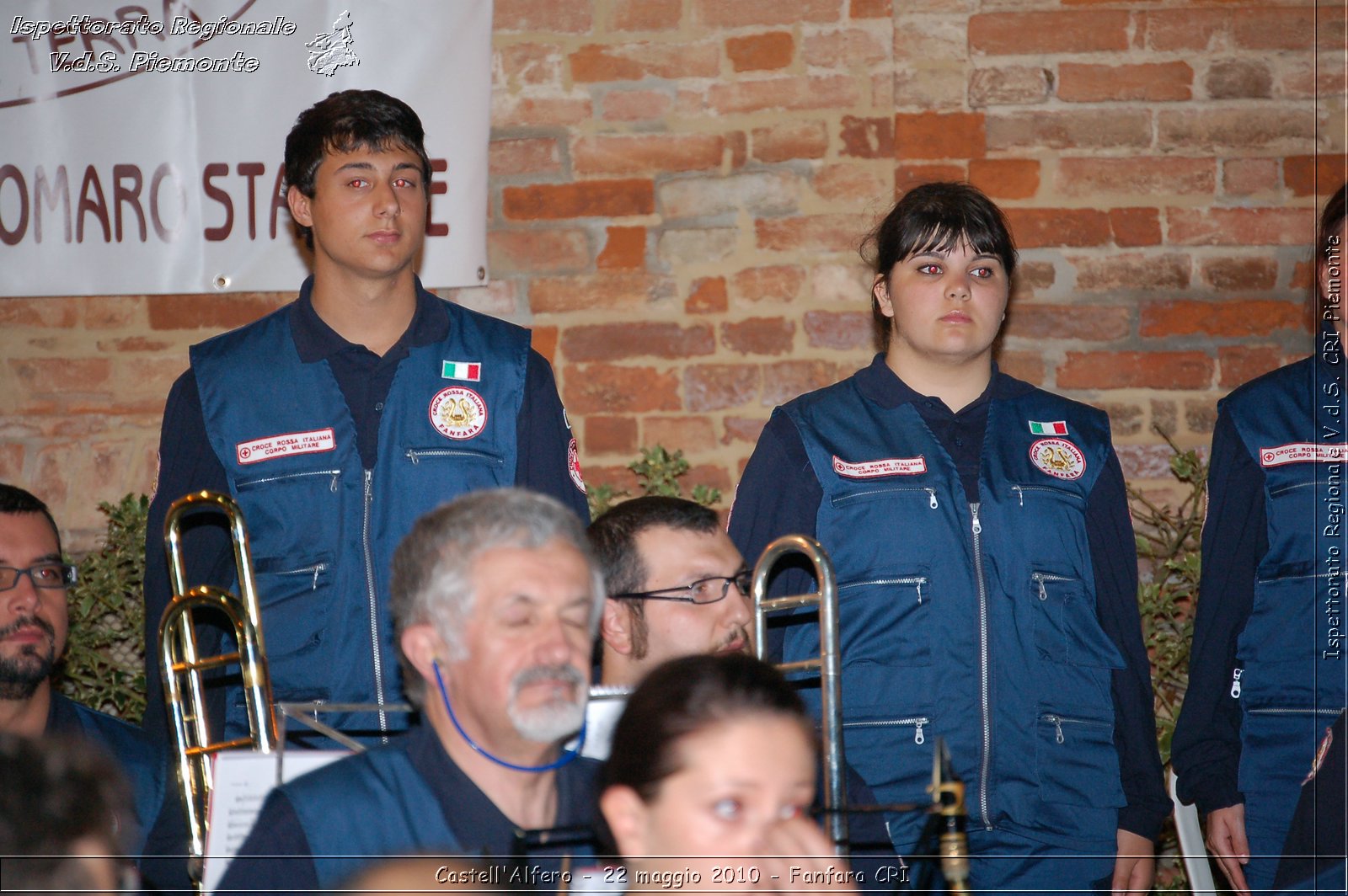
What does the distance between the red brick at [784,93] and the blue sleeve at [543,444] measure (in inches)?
49.4

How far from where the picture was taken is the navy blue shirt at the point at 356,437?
271 centimetres

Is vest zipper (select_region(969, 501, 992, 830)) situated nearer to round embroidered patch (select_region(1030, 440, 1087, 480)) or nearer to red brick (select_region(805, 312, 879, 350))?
round embroidered patch (select_region(1030, 440, 1087, 480))

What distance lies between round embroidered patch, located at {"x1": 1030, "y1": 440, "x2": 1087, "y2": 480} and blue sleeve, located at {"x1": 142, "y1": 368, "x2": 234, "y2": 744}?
156 centimetres

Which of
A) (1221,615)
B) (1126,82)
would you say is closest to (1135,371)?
(1126,82)

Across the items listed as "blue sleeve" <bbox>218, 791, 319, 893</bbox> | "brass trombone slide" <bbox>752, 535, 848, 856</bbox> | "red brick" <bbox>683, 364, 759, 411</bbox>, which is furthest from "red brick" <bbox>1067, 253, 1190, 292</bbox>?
"blue sleeve" <bbox>218, 791, 319, 893</bbox>

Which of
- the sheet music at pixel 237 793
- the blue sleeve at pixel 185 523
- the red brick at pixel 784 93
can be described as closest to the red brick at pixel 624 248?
the red brick at pixel 784 93

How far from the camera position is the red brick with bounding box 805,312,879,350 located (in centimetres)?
379

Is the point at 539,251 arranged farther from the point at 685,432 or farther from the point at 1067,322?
the point at 1067,322

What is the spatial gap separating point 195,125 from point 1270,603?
112 inches

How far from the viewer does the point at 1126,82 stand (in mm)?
3719

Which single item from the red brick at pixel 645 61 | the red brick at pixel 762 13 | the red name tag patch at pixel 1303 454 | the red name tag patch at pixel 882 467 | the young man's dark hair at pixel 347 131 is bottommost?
the red name tag patch at pixel 882 467

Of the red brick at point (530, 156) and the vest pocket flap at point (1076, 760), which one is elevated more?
the red brick at point (530, 156)

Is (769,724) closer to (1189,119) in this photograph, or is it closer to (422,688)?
(422,688)

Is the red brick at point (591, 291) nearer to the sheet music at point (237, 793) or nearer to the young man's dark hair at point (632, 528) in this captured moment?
the young man's dark hair at point (632, 528)
